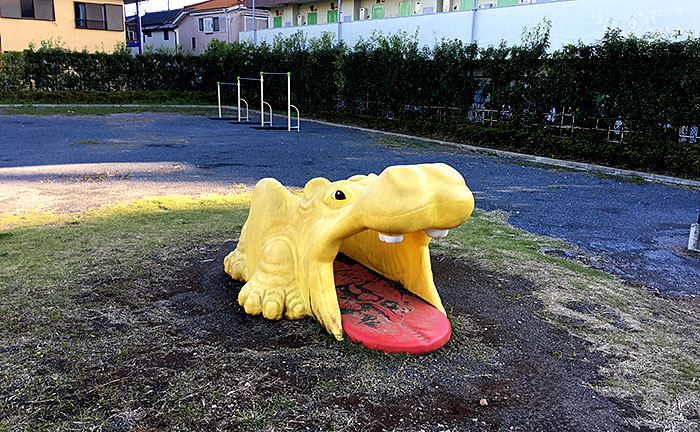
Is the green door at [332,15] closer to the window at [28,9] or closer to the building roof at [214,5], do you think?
the building roof at [214,5]

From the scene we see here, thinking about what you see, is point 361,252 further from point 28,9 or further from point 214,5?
point 214,5

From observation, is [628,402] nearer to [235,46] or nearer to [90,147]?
[90,147]

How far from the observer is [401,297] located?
3645 mm

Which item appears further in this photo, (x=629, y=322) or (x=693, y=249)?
(x=693, y=249)

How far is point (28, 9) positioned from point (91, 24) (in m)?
3.48

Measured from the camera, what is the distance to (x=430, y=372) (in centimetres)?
288

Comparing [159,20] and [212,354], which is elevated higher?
[159,20]

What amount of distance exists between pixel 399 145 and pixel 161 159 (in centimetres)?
694

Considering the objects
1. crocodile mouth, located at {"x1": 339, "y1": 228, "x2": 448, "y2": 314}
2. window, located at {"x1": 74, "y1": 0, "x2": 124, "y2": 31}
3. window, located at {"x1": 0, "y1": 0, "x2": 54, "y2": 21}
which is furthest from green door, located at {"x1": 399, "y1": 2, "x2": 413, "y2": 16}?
crocodile mouth, located at {"x1": 339, "y1": 228, "x2": 448, "y2": 314}

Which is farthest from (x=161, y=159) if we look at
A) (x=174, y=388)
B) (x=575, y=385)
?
(x=575, y=385)

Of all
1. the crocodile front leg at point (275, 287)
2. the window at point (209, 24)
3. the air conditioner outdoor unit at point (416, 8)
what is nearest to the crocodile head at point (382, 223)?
the crocodile front leg at point (275, 287)

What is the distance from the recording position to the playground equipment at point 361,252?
2730 millimetres

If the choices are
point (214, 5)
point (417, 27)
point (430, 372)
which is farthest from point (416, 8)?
point (430, 372)

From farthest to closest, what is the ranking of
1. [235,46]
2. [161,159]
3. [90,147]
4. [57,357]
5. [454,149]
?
1. [235,46]
2. [454,149]
3. [90,147]
4. [161,159]
5. [57,357]
